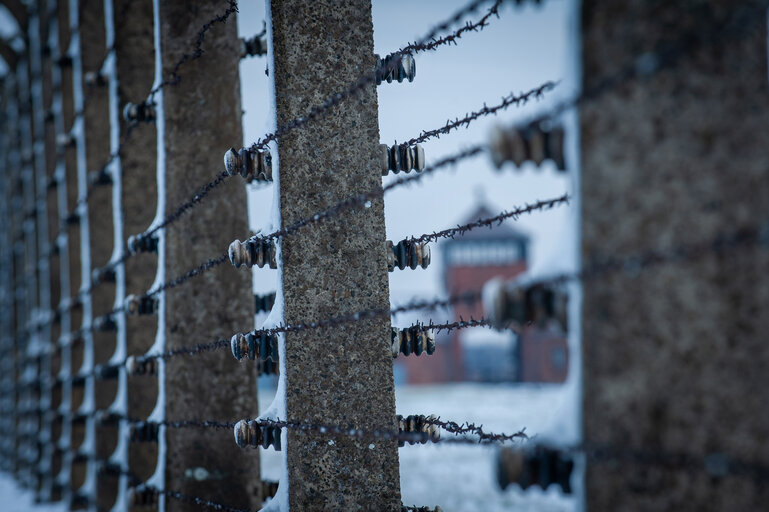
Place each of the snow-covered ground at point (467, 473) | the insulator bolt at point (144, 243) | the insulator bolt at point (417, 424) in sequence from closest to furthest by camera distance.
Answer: the insulator bolt at point (417, 424) < the insulator bolt at point (144, 243) < the snow-covered ground at point (467, 473)

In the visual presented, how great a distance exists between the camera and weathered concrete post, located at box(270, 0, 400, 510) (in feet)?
8.77

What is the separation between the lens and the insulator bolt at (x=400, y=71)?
2.65m

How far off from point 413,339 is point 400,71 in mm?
1041

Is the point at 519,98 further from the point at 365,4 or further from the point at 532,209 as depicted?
the point at 365,4

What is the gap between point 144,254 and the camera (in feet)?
16.6

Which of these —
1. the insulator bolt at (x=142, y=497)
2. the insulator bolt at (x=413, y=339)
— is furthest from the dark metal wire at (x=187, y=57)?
the insulator bolt at (x=142, y=497)

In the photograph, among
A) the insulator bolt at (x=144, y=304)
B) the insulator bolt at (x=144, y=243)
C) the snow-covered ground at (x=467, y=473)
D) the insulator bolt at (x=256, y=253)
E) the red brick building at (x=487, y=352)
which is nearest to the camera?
the insulator bolt at (x=256, y=253)

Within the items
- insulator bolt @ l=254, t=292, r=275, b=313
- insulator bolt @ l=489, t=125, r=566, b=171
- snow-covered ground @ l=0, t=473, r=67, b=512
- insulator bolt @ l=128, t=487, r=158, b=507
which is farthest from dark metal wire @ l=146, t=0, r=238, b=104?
snow-covered ground @ l=0, t=473, r=67, b=512

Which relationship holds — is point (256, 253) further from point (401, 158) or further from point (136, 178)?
point (136, 178)

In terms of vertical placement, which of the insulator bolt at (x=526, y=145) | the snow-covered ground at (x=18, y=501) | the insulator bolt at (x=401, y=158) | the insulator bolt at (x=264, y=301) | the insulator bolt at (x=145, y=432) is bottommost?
the snow-covered ground at (x=18, y=501)

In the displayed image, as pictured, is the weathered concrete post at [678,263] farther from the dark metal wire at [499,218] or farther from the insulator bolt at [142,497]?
the insulator bolt at [142,497]

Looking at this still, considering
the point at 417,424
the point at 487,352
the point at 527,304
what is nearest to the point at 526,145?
the point at 527,304

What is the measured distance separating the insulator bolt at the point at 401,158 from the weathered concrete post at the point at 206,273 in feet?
4.62

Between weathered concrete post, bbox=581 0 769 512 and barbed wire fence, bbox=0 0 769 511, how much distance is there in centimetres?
3
